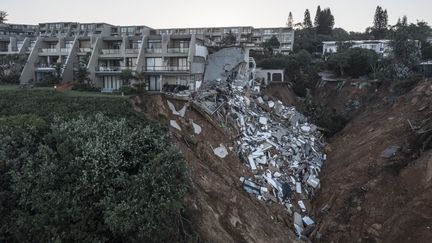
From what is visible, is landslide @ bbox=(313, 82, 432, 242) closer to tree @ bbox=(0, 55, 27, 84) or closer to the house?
the house

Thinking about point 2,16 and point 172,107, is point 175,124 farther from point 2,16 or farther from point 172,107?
point 2,16

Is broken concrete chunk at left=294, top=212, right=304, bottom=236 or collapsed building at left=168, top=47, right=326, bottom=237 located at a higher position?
collapsed building at left=168, top=47, right=326, bottom=237

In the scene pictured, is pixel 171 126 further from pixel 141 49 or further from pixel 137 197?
pixel 141 49

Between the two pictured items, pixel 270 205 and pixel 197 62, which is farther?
pixel 197 62

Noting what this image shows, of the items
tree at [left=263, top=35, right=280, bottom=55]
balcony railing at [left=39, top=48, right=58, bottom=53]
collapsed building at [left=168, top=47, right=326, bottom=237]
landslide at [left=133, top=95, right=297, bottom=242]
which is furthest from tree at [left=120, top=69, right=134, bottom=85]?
tree at [left=263, top=35, right=280, bottom=55]

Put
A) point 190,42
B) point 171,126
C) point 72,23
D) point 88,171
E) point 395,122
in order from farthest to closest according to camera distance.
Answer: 1. point 72,23
2. point 190,42
3. point 395,122
4. point 171,126
5. point 88,171

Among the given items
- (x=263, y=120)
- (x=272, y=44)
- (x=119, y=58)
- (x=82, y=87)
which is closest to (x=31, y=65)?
(x=119, y=58)

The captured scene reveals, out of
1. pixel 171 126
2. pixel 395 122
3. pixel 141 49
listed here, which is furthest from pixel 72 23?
pixel 395 122
